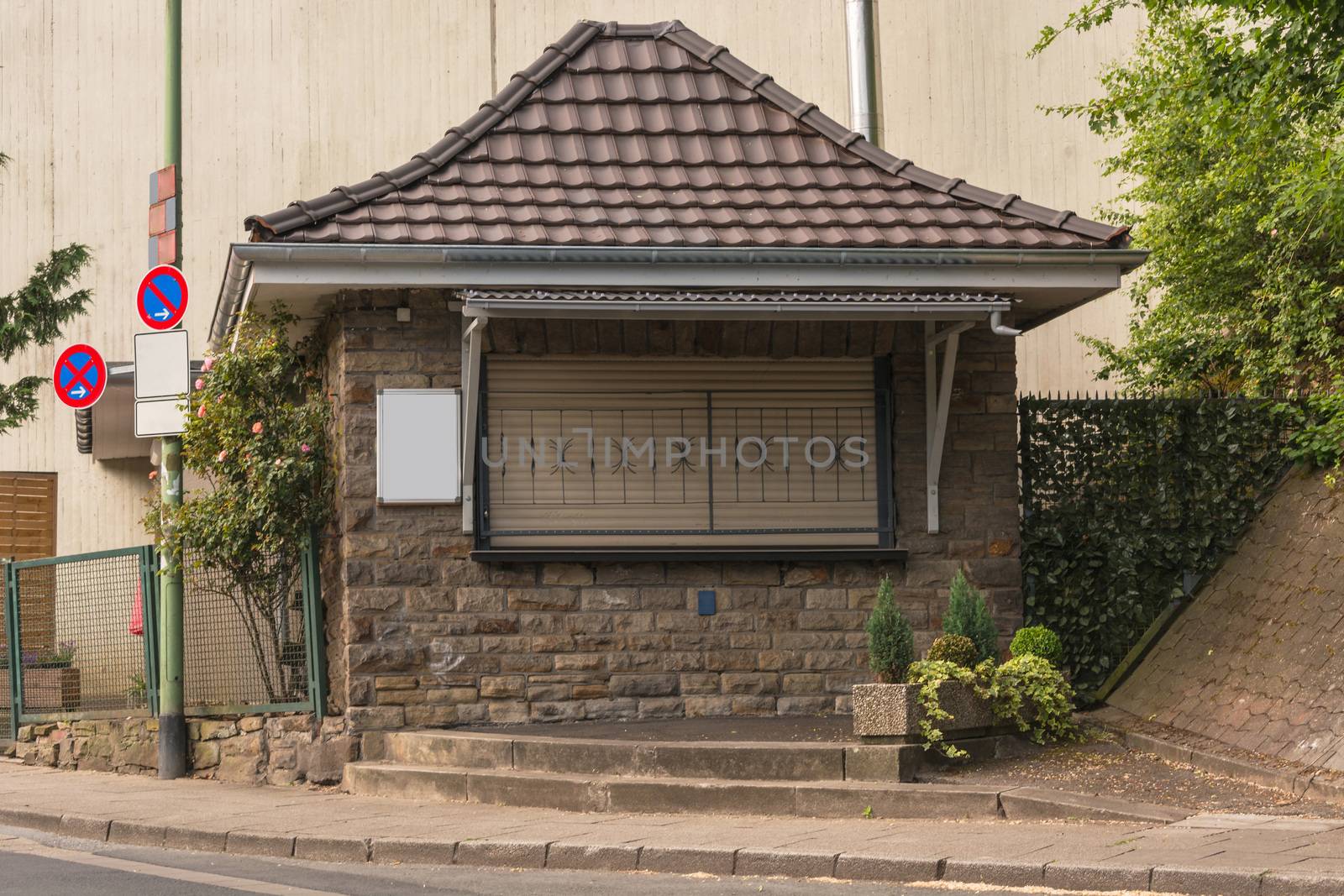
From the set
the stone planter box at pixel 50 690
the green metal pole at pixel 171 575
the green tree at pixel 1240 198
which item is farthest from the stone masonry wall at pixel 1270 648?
the stone planter box at pixel 50 690

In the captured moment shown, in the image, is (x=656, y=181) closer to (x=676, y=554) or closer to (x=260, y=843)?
(x=676, y=554)

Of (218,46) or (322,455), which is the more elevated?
(218,46)

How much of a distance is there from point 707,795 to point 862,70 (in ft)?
43.6

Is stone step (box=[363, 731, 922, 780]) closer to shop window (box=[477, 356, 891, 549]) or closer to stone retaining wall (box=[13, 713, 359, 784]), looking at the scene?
stone retaining wall (box=[13, 713, 359, 784])

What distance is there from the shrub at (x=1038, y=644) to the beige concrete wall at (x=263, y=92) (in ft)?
37.9

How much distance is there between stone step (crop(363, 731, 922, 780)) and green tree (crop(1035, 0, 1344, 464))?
15.0 ft

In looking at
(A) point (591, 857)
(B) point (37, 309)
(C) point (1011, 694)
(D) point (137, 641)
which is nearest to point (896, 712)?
(C) point (1011, 694)

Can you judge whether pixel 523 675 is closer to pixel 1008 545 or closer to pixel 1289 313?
pixel 1008 545

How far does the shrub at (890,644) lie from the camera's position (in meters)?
9.27

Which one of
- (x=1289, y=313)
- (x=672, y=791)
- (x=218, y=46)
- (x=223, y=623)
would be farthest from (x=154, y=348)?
(x=218, y=46)

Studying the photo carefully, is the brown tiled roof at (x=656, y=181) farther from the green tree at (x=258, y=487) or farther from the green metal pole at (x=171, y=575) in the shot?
the green metal pole at (x=171, y=575)

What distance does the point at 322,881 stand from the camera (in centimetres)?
749

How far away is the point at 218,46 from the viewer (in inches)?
828

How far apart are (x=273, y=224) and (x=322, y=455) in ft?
6.30
